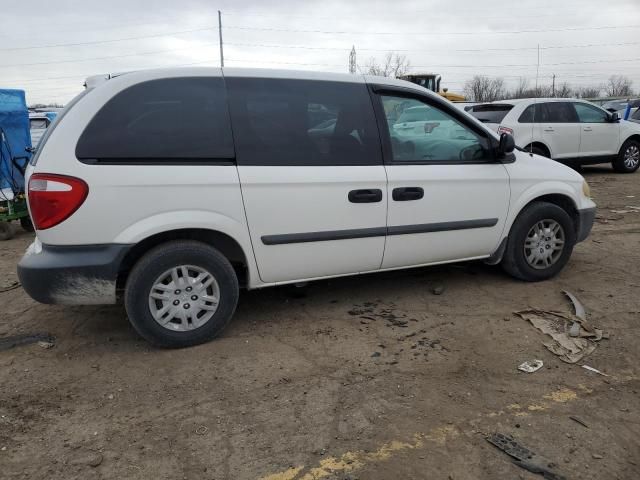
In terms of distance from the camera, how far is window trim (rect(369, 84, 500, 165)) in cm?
405

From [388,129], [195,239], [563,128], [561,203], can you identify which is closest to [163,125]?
[195,239]

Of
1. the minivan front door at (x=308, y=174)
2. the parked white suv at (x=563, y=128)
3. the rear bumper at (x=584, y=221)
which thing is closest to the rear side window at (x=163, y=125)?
the minivan front door at (x=308, y=174)

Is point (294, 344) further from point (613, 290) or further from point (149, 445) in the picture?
point (613, 290)

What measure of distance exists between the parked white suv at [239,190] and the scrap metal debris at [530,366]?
3.96 ft

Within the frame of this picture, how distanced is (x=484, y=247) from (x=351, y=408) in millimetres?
2207

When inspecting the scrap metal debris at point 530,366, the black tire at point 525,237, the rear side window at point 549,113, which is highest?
the rear side window at point 549,113

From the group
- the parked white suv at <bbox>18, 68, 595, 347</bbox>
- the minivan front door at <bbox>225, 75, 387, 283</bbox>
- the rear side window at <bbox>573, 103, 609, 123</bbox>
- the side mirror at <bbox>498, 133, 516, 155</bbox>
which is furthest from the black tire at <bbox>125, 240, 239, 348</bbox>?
the rear side window at <bbox>573, 103, 609, 123</bbox>

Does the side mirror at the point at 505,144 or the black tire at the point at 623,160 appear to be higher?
the side mirror at the point at 505,144

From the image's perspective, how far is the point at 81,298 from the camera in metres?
3.39

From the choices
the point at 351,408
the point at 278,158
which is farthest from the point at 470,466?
the point at 278,158

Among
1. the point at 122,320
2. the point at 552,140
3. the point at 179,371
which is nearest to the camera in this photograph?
the point at 179,371

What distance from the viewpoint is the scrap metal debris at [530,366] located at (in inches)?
132

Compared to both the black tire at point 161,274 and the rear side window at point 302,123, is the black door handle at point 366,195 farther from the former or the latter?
the black tire at point 161,274

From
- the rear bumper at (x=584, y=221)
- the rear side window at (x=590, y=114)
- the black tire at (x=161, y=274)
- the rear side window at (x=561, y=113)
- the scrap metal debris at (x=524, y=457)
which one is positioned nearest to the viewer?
the scrap metal debris at (x=524, y=457)
